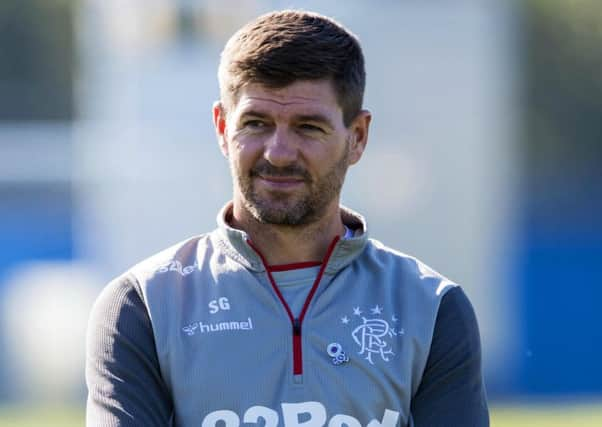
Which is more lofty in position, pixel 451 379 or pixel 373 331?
pixel 373 331

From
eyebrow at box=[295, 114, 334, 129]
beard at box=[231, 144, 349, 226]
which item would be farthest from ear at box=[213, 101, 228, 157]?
eyebrow at box=[295, 114, 334, 129]

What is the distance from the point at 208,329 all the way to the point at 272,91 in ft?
1.89

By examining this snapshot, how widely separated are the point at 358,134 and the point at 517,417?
7.67 m

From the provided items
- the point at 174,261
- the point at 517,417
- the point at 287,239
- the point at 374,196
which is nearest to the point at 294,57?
the point at 287,239

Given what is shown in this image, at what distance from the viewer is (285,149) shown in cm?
365

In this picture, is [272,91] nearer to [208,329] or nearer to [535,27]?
[208,329]

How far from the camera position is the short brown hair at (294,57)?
3689 mm

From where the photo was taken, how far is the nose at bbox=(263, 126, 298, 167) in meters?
3.64

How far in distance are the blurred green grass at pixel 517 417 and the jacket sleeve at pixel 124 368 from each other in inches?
275

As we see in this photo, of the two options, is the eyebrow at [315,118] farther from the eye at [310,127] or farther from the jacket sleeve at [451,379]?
the jacket sleeve at [451,379]

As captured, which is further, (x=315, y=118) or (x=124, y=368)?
(x=315, y=118)

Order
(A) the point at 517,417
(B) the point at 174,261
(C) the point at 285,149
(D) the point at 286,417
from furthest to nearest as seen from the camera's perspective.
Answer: (A) the point at 517,417 < (B) the point at 174,261 < (C) the point at 285,149 < (D) the point at 286,417

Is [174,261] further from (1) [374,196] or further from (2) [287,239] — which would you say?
(1) [374,196]

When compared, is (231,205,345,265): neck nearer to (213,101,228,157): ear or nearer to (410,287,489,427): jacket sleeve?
(213,101,228,157): ear
